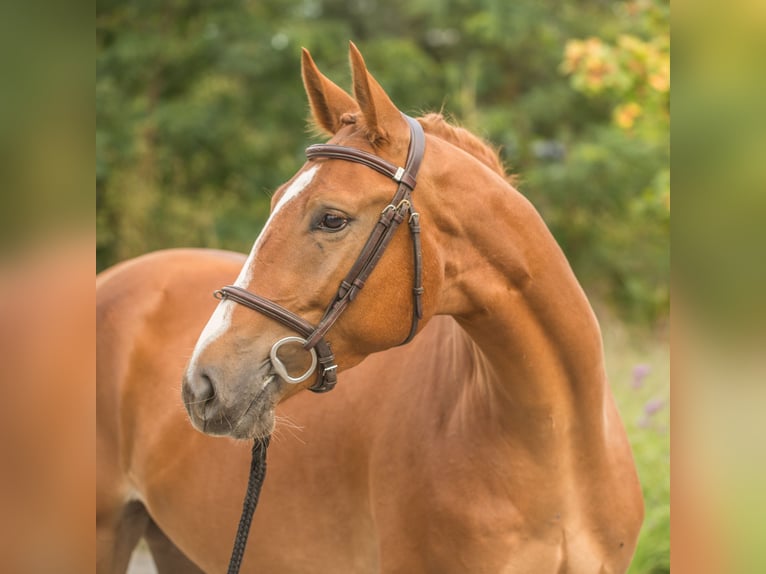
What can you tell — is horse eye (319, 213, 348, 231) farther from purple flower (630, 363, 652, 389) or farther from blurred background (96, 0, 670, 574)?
blurred background (96, 0, 670, 574)

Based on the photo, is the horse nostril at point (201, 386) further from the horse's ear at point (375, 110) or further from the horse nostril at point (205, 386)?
the horse's ear at point (375, 110)

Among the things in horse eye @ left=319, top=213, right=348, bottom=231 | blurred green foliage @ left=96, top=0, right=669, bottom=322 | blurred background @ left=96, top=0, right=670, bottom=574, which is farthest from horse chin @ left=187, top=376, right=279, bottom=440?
blurred green foliage @ left=96, top=0, right=669, bottom=322

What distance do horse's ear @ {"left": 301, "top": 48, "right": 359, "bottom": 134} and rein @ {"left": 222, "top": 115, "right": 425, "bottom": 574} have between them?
21 cm

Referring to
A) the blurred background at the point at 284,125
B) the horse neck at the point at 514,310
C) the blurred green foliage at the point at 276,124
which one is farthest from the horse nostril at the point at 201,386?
the blurred green foliage at the point at 276,124

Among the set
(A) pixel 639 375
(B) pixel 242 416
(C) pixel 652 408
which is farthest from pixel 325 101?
(A) pixel 639 375

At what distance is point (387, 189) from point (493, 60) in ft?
37.2

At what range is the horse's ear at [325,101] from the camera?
86.7 inches

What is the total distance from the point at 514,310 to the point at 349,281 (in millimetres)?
507

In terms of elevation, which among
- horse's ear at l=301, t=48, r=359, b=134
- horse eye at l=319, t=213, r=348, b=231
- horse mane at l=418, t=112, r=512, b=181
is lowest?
horse eye at l=319, t=213, r=348, b=231

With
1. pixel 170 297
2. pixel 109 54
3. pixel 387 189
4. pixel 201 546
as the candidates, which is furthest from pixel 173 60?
pixel 387 189

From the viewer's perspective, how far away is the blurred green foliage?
10328mm

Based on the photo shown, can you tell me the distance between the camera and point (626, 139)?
432 inches
